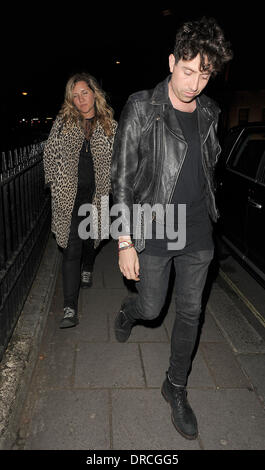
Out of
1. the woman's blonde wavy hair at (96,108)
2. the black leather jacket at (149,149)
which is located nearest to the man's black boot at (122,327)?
the black leather jacket at (149,149)

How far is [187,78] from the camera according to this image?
7.11 feet

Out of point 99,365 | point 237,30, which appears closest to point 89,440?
point 99,365

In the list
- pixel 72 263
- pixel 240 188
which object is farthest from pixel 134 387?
pixel 240 188

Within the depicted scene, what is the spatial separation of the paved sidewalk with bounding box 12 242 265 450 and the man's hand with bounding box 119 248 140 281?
954 millimetres

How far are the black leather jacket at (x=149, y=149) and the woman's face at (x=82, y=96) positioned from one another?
3.62ft

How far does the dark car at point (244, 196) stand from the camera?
450 cm

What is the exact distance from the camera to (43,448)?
2.37 metres

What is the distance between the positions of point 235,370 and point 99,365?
1.03m

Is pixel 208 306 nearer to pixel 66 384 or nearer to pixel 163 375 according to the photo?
pixel 163 375

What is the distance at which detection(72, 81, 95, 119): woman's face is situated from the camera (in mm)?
3314

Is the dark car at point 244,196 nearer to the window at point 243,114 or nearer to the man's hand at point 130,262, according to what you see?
the man's hand at point 130,262

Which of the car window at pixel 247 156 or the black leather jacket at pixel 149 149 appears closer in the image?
the black leather jacket at pixel 149 149

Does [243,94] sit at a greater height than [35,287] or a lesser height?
greater
